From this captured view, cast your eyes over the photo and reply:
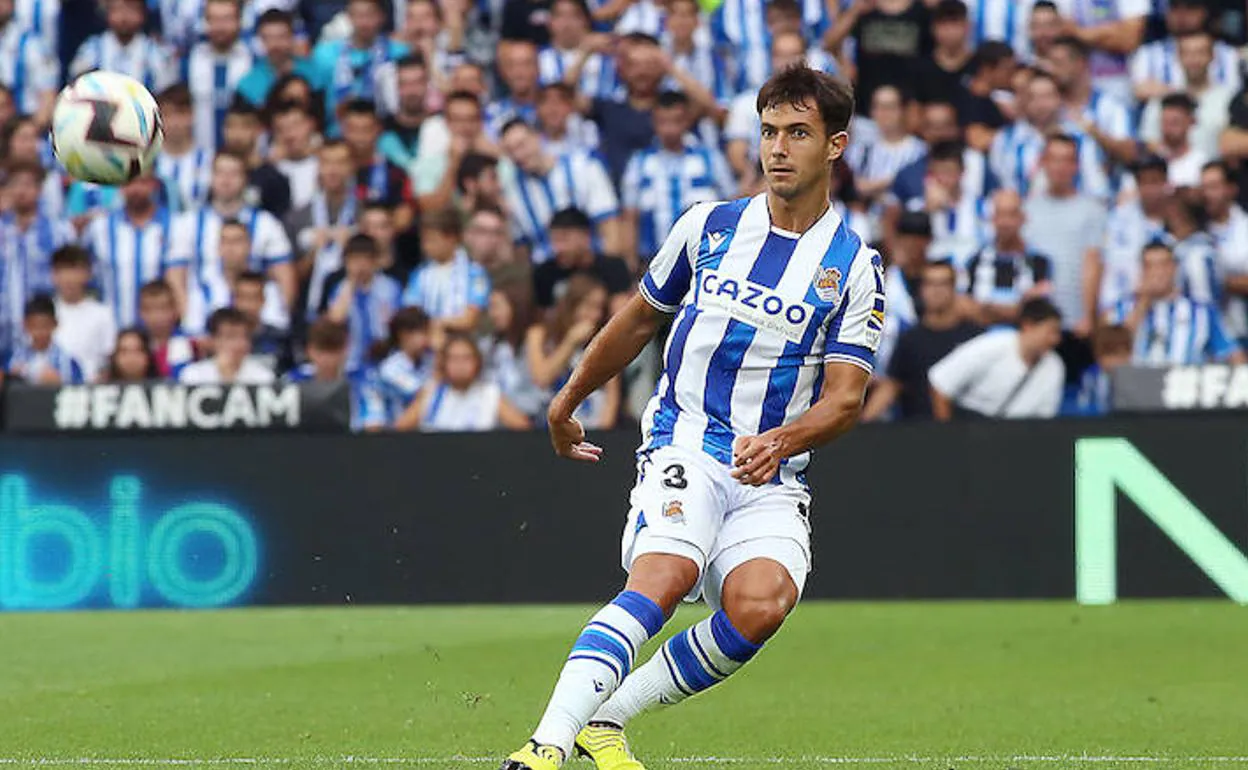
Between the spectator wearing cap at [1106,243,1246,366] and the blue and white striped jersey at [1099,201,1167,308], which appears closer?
the spectator wearing cap at [1106,243,1246,366]

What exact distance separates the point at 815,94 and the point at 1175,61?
998 centimetres

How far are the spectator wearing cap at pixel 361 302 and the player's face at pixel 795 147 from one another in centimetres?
845

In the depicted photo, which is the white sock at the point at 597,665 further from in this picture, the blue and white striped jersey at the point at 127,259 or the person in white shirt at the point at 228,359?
the blue and white striped jersey at the point at 127,259

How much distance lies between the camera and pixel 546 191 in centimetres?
1540

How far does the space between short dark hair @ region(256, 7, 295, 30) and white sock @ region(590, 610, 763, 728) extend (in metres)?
10.3

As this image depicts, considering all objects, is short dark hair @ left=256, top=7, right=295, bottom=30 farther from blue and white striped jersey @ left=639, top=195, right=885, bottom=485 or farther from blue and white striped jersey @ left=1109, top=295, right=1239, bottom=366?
blue and white striped jersey @ left=639, top=195, right=885, bottom=485

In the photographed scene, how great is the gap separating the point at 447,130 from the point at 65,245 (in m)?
2.74

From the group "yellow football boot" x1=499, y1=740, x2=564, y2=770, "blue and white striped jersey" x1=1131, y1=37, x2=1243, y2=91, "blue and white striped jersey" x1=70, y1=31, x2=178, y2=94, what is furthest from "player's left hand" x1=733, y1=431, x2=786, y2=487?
"blue and white striped jersey" x1=70, y1=31, x2=178, y2=94

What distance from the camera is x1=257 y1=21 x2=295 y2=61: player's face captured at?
642 inches

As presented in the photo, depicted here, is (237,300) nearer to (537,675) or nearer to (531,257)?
(531,257)

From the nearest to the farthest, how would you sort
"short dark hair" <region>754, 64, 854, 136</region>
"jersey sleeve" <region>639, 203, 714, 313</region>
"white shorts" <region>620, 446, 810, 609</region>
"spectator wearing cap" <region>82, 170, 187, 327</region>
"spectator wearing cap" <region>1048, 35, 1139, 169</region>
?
"white shorts" <region>620, 446, 810, 609</region> < "short dark hair" <region>754, 64, 854, 136</region> < "jersey sleeve" <region>639, 203, 714, 313</region> < "spectator wearing cap" <region>82, 170, 187, 327</region> < "spectator wearing cap" <region>1048, 35, 1139, 169</region>

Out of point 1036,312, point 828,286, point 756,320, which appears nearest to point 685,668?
point 756,320

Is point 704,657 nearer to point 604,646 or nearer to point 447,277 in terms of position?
point 604,646

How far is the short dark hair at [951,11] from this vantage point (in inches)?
621
